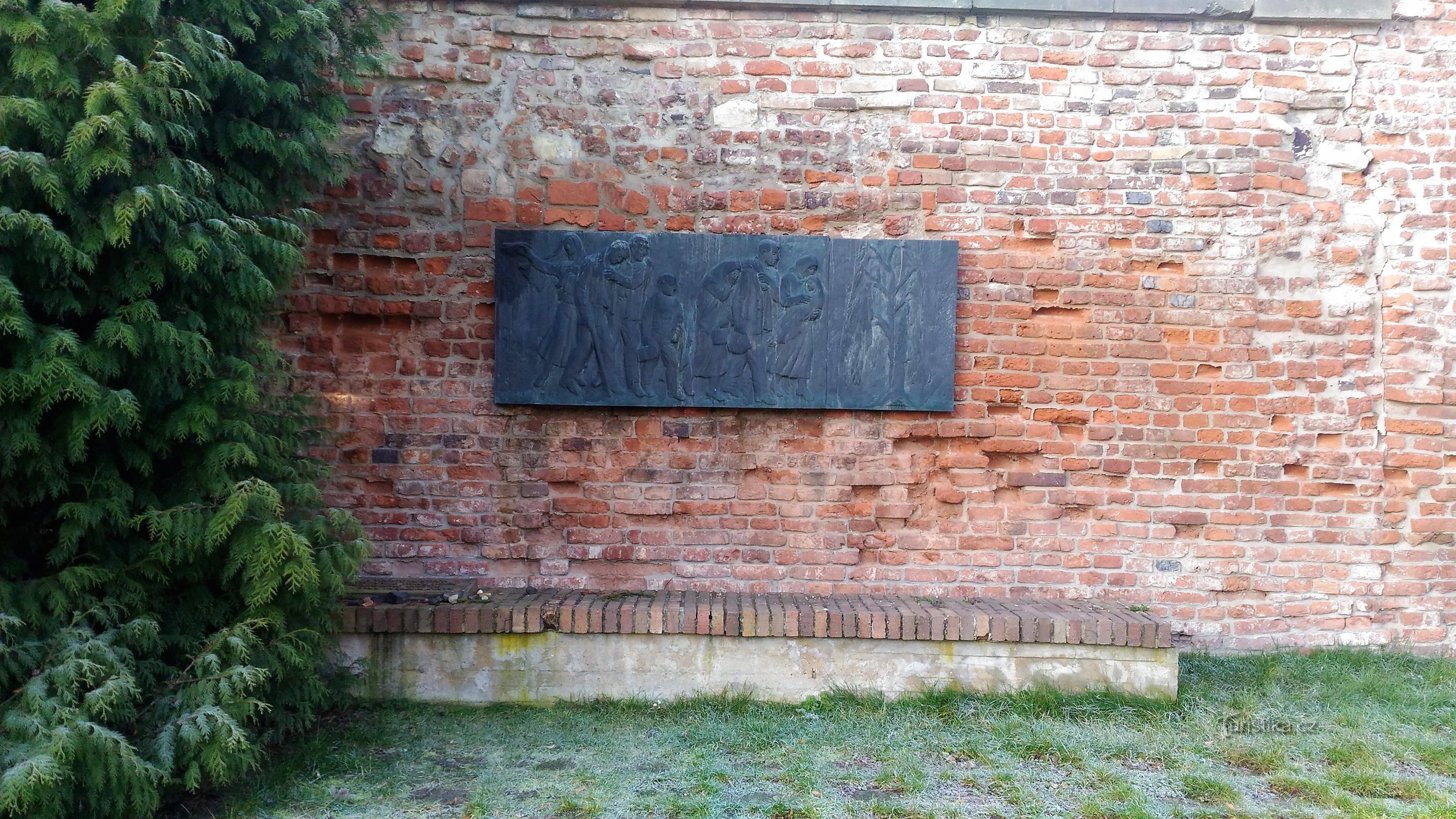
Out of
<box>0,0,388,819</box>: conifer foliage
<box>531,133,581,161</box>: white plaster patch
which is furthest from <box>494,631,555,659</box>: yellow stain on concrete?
<box>531,133,581,161</box>: white plaster patch

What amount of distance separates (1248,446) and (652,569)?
3392 millimetres

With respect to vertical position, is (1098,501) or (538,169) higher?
(538,169)

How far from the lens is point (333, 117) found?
396 cm

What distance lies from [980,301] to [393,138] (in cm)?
336

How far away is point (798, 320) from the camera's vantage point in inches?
189

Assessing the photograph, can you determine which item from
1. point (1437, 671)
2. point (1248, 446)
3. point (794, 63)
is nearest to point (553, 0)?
point (794, 63)

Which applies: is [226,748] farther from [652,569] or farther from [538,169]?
[538,169]

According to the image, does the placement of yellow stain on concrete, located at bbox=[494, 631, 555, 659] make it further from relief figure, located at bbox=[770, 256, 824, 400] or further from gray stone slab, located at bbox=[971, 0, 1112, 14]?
gray stone slab, located at bbox=[971, 0, 1112, 14]

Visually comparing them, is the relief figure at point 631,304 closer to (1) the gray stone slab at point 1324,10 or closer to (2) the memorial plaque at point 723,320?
(2) the memorial plaque at point 723,320

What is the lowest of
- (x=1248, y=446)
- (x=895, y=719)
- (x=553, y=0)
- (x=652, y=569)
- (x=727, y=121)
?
(x=895, y=719)

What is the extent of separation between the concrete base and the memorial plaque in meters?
1.28

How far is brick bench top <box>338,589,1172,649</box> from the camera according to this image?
4.19m

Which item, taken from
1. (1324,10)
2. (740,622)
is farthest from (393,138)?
(1324,10)

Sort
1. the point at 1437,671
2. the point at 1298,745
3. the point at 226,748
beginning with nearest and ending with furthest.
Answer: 1. the point at 226,748
2. the point at 1298,745
3. the point at 1437,671
